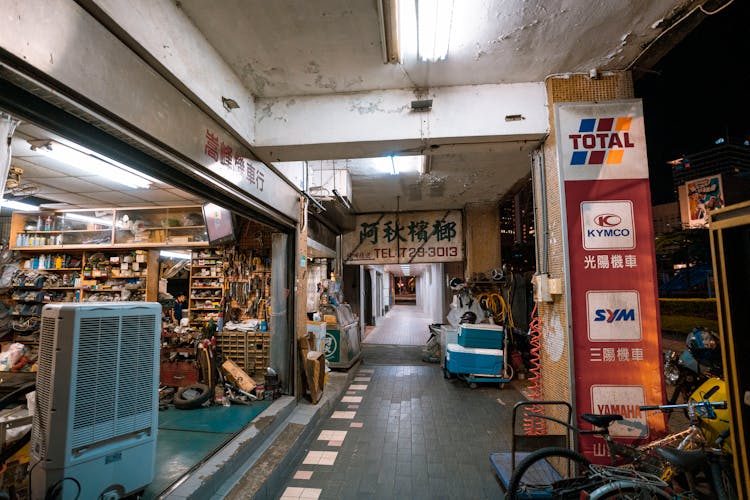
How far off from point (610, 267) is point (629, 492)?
63.6 inches

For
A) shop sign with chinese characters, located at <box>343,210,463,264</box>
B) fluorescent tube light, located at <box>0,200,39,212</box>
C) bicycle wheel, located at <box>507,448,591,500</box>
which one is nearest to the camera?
bicycle wheel, located at <box>507,448,591,500</box>

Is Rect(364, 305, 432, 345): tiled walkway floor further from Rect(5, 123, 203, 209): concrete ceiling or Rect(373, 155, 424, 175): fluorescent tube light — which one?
Rect(5, 123, 203, 209): concrete ceiling

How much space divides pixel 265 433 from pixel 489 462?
2.40 m

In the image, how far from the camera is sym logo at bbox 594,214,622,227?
289cm

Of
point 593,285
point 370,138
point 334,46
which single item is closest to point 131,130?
point 334,46

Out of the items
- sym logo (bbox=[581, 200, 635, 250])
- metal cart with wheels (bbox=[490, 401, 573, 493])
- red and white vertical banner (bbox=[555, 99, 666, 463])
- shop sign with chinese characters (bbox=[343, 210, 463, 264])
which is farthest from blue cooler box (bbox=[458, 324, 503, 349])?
sym logo (bbox=[581, 200, 635, 250])

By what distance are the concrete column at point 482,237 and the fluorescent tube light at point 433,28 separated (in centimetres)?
539

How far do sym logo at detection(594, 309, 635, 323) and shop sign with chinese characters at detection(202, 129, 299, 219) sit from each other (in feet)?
11.2

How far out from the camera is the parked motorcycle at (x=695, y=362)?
3.14 m

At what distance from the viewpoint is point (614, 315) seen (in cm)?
284

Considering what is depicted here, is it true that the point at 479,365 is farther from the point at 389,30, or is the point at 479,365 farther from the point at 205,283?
the point at 389,30

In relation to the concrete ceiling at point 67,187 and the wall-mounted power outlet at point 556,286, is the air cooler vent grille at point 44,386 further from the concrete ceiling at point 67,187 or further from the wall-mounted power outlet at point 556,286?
the wall-mounted power outlet at point 556,286

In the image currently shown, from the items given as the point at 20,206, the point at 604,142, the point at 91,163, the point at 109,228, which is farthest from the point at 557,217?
the point at 20,206

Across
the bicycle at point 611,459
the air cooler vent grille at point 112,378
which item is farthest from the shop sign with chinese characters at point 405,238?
the air cooler vent grille at point 112,378
